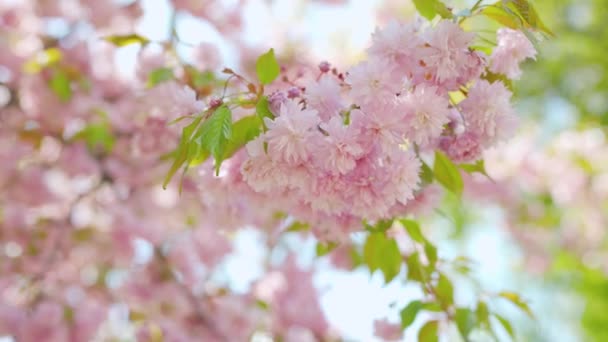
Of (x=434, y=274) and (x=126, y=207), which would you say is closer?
(x=434, y=274)

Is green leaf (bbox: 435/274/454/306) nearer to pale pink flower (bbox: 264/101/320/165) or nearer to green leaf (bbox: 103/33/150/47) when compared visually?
pale pink flower (bbox: 264/101/320/165)

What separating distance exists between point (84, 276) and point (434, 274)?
1.55 meters

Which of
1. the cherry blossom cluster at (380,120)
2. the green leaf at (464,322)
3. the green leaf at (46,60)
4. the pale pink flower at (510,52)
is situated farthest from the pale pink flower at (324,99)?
the green leaf at (46,60)

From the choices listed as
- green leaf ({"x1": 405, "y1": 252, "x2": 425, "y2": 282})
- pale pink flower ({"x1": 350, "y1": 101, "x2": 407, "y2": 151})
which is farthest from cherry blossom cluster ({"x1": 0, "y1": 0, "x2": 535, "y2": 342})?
green leaf ({"x1": 405, "y1": 252, "x2": 425, "y2": 282})

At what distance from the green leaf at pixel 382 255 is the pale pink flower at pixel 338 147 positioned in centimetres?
28

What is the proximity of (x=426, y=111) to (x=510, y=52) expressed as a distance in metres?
0.18

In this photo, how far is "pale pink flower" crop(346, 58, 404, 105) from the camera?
2.51 ft

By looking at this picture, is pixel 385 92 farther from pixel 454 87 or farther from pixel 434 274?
pixel 434 274

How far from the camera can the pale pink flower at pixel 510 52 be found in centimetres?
87

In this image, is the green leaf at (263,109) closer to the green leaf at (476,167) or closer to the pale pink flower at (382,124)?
the pale pink flower at (382,124)

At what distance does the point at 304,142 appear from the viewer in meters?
0.76

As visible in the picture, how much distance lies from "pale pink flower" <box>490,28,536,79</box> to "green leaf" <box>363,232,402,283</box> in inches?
11.9

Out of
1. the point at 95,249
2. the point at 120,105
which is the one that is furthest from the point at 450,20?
the point at 95,249

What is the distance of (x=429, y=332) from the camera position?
3.54 ft
